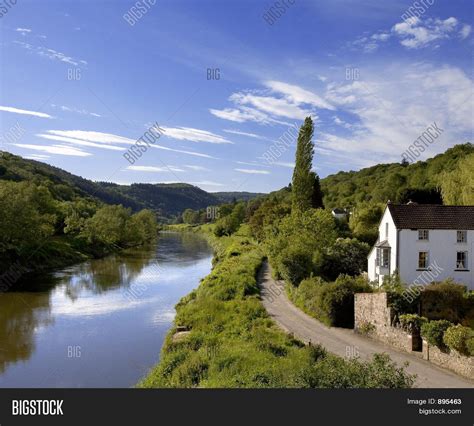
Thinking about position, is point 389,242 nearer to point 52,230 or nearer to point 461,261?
point 461,261

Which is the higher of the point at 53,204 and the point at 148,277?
the point at 53,204

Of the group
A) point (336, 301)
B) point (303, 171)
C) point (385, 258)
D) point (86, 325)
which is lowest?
point (86, 325)

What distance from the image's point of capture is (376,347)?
2005cm

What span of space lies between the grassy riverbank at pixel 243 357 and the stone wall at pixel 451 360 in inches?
73.9

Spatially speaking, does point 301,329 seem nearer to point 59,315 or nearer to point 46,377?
point 46,377

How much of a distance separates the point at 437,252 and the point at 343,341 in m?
8.00

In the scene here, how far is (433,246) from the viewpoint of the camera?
25.0m

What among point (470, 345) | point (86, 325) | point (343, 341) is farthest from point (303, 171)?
point (470, 345)

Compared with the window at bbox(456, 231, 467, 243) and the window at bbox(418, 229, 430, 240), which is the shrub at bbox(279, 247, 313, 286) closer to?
the window at bbox(418, 229, 430, 240)

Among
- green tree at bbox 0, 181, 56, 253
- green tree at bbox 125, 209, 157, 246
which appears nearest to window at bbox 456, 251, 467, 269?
green tree at bbox 0, 181, 56, 253

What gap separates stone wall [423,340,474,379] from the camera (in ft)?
52.2
